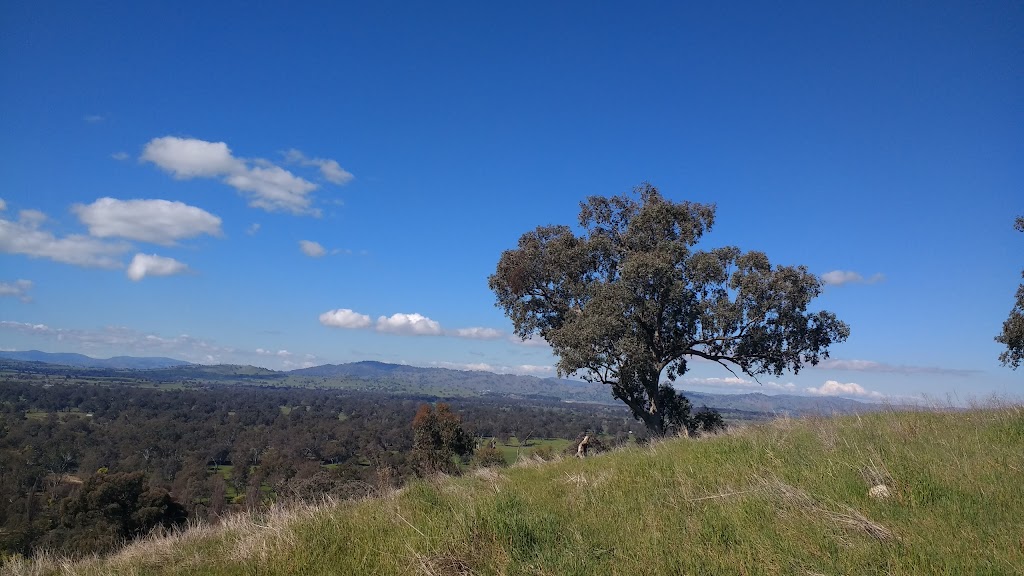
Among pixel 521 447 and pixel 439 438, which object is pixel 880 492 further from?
pixel 521 447

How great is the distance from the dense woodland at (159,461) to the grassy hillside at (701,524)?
19.6ft

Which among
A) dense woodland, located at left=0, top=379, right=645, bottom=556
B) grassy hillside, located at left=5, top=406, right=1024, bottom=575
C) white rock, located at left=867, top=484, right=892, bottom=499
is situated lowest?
dense woodland, located at left=0, top=379, right=645, bottom=556

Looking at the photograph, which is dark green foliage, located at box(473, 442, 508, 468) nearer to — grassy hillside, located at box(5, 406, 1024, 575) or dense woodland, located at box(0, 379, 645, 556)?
dense woodland, located at box(0, 379, 645, 556)

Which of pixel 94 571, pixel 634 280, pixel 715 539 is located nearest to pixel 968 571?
pixel 715 539

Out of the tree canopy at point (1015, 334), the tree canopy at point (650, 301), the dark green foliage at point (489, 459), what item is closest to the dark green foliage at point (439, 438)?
the dark green foliage at point (489, 459)

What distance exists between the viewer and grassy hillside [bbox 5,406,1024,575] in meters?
4.30

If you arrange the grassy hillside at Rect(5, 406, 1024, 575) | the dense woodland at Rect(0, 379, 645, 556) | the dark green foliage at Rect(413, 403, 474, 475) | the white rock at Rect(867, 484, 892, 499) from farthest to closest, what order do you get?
1. the dark green foliage at Rect(413, 403, 474, 475)
2. the dense woodland at Rect(0, 379, 645, 556)
3. the white rock at Rect(867, 484, 892, 499)
4. the grassy hillside at Rect(5, 406, 1024, 575)

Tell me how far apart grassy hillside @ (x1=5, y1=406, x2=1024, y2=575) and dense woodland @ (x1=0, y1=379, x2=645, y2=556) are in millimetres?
5971

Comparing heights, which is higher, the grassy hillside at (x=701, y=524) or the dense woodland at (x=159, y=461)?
the grassy hillside at (x=701, y=524)

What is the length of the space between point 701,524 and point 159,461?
4010 inches

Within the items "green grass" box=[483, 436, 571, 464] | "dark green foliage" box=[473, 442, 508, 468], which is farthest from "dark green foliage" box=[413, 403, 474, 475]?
"green grass" box=[483, 436, 571, 464]

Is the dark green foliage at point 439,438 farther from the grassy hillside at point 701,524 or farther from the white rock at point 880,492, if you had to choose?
the white rock at point 880,492

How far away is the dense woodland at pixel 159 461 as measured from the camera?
34625mm

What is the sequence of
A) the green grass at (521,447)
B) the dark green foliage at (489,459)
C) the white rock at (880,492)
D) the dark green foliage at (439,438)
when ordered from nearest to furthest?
the white rock at (880,492) → the dark green foliage at (489,459) → the green grass at (521,447) → the dark green foliage at (439,438)
